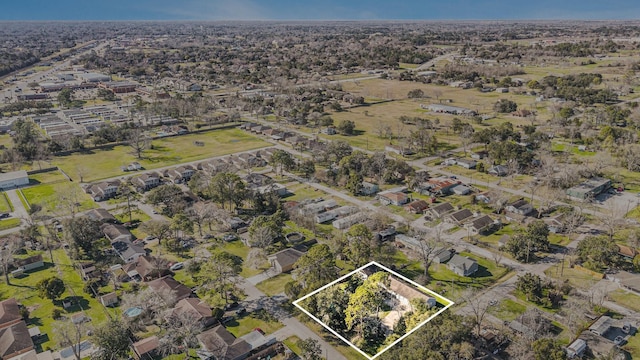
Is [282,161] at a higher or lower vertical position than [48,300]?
higher

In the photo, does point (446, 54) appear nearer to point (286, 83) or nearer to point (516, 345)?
point (286, 83)

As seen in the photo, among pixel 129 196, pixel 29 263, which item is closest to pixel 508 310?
pixel 29 263

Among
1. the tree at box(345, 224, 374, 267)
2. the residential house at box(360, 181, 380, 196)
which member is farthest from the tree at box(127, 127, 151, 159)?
the tree at box(345, 224, 374, 267)

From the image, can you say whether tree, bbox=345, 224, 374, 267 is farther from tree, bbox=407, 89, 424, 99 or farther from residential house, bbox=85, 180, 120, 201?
tree, bbox=407, 89, 424, 99

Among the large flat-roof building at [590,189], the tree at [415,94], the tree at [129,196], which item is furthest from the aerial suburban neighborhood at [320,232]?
the tree at [415,94]

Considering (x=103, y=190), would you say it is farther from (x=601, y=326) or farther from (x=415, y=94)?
(x=415, y=94)

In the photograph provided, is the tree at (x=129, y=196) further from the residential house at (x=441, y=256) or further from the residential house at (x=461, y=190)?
the residential house at (x=461, y=190)
